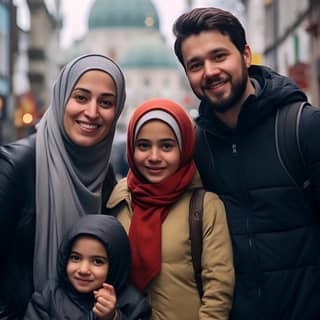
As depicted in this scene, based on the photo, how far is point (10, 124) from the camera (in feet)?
112

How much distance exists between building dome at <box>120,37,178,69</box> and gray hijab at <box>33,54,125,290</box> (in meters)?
106

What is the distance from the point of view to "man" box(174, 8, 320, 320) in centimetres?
352

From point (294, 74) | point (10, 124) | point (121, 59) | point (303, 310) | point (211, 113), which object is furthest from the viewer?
point (121, 59)

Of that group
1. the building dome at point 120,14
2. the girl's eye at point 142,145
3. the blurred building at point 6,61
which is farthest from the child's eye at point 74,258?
the building dome at point 120,14

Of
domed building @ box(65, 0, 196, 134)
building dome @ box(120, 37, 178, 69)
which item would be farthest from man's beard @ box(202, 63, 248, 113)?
building dome @ box(120, 37, 178, 69)

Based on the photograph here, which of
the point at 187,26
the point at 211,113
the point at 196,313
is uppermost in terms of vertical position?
the point at 187,26

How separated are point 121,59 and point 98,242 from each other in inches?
4355

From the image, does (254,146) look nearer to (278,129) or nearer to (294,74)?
(278,129)

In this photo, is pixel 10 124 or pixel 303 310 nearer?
pixel 303 310

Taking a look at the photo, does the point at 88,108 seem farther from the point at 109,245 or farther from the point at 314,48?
the point at 314,48

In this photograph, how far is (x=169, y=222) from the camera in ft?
12.1

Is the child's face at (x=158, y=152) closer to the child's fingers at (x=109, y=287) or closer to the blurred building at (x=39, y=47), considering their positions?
the child's fingers at (x=109, y=287)

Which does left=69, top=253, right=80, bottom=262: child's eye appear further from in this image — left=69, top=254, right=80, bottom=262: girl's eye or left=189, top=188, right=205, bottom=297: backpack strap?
left=189, top=188, right=205, bottom=297: backpack strap

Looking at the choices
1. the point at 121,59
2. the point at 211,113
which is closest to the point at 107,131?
the point at 211,113
